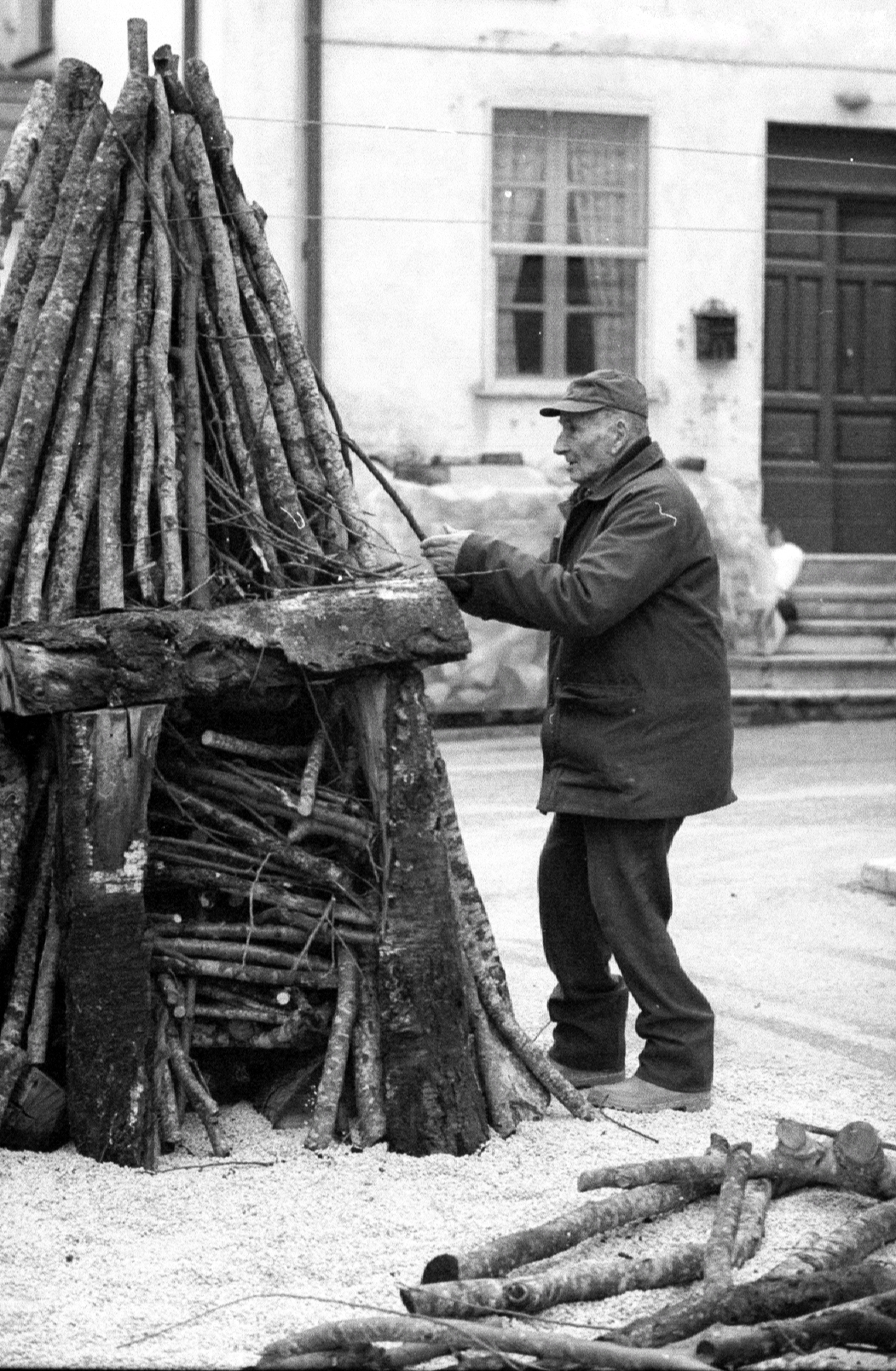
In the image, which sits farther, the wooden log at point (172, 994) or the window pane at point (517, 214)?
the window pane at point (517, 214)

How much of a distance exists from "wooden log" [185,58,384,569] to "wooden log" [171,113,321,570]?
0.08m

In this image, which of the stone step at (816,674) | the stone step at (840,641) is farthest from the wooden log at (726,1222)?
the stone step at (840,641)

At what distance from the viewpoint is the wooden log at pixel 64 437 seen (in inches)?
200

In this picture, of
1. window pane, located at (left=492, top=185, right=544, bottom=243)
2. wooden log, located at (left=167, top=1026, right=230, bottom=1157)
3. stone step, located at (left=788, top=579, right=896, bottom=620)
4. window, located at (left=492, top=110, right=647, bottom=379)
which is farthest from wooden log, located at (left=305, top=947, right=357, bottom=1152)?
window pane, located at (left=492, top=185, right=544, bottom=243)

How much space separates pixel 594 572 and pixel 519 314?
10819 mm

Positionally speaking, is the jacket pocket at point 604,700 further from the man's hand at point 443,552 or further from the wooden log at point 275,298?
the wooden log at point 275,298

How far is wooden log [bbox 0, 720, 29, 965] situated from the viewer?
4.94 metres

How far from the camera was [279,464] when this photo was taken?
210 inches

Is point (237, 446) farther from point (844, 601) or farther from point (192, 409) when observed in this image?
point (844, 601)

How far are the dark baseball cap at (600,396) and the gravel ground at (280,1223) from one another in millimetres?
1825

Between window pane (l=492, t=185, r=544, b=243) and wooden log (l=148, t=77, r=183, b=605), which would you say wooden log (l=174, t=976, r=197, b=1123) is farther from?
window pane (l=492, t=185, r=544, b=243)

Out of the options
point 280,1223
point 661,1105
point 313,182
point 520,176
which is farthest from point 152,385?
point 520,176

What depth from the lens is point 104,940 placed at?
189 inches

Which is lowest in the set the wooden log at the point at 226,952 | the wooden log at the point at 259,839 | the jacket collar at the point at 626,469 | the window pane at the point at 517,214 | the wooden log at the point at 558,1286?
the wooden log at the point at 558,1286
